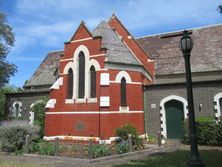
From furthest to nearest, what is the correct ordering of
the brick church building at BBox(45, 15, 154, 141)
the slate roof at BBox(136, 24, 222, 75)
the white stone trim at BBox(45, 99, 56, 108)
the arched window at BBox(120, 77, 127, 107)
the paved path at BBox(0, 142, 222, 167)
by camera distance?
the slate roof at BBox(136, 24, 222, 75), the white stone trim at BBox(45, 99, 56, 108), the arched window at BBox(120, 77, 127, 107), the brick church building at BBox(45, 15, 154, 141), the paved path at BBox(0, 142, 222, 167)

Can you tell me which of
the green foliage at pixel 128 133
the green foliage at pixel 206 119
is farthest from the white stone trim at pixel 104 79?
the green foliage at pixel 206 119

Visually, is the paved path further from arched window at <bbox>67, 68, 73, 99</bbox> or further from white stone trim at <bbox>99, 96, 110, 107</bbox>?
arched window at <bbox>67, 68, 73, 99</bbox>

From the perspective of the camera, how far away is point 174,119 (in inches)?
919

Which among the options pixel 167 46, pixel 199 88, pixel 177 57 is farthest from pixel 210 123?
pixel 167 46

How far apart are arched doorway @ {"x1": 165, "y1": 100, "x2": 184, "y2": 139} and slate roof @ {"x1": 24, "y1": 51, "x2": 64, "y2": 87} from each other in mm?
14836

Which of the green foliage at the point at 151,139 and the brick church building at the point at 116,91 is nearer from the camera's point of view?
the brick church building at the point at 116,91

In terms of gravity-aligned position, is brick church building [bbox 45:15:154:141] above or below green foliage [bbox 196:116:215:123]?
above

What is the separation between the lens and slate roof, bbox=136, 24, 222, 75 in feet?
82.4

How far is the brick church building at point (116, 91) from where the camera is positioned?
21.7m

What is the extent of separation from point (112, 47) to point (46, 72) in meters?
14.3

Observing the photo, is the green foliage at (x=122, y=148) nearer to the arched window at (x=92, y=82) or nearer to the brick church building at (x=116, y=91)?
the brick church building at (x=116, y=91)

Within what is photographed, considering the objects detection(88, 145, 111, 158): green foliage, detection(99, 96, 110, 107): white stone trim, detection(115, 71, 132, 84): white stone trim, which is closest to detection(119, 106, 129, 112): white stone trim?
detection(99, 96, 110, 107): white stone trim

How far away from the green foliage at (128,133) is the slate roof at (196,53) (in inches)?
320

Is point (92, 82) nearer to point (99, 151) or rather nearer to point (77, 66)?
point (77, 66)
